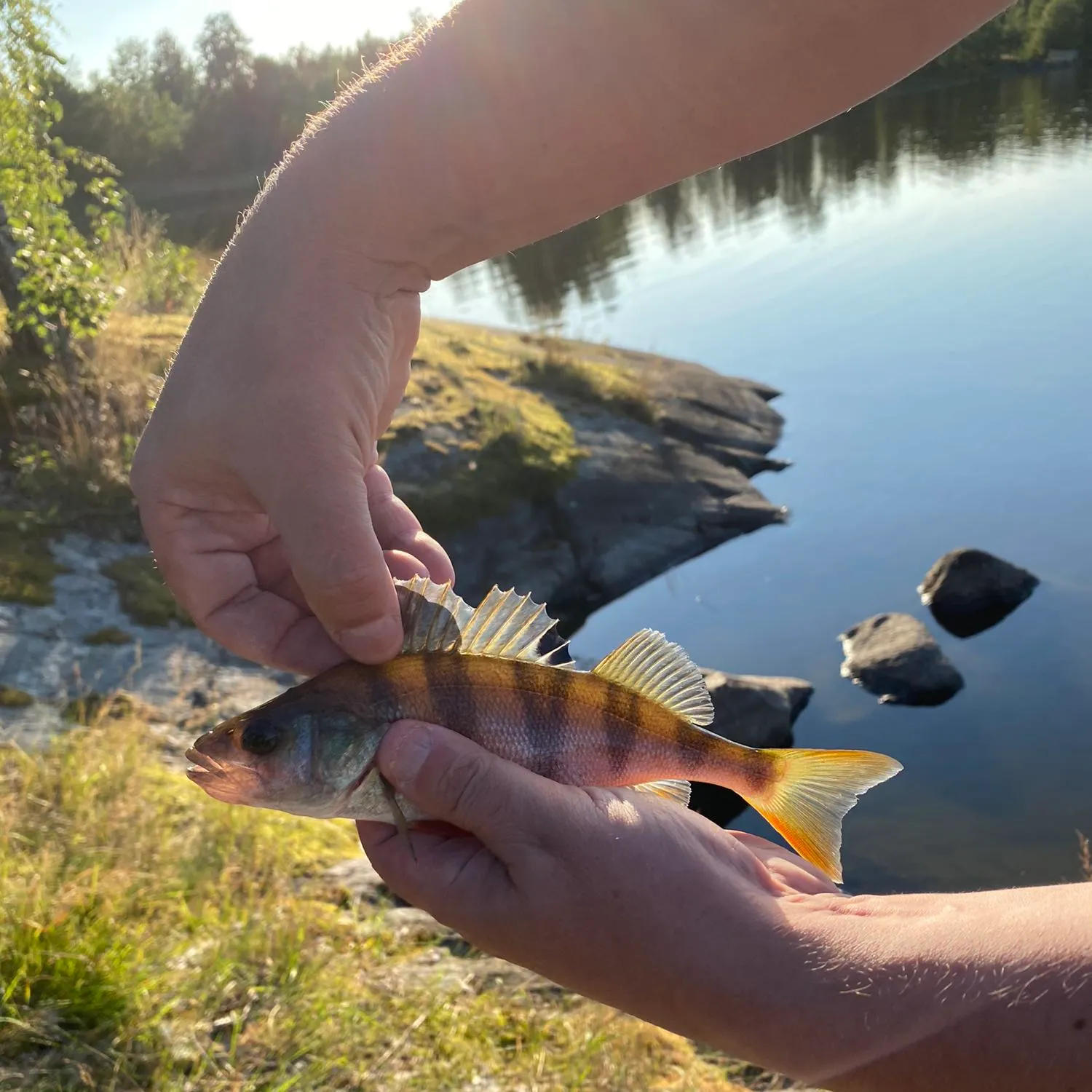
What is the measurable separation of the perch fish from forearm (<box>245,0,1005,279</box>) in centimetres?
96

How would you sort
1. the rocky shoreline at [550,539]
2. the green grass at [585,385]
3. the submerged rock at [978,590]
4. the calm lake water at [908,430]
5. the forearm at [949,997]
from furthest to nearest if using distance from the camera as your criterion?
the green grass at [585,385]
the submerged rock at [978,590]
the calm lake water at [908,430]
the rocky shoreline at [550,539]
the forearm at [949,997]

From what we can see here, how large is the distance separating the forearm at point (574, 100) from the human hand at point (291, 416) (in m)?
0.11

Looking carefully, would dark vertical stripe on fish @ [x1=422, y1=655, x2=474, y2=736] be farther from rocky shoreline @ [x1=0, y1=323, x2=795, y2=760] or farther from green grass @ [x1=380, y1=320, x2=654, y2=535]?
green grass @ [x1=380, y1=320, x2=654, y2=535]

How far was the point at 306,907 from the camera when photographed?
4.71m

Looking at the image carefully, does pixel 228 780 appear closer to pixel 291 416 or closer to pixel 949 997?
pixel 291 416

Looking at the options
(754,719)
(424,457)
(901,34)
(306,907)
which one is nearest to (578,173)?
(901,34)

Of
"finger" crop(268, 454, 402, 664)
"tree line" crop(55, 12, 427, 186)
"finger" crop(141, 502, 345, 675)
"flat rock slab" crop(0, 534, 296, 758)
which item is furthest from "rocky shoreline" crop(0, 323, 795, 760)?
"tree line" crop(55, 12, 427, 186)

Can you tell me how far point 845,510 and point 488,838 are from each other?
37.0 ft

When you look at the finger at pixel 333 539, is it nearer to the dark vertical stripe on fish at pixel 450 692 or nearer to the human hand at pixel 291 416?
the human hand at pixel 291 416

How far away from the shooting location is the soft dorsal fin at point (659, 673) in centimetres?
262

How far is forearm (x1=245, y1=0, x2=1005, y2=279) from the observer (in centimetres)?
194

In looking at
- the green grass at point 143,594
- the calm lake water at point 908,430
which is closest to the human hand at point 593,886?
the calm lake water at point 908,430

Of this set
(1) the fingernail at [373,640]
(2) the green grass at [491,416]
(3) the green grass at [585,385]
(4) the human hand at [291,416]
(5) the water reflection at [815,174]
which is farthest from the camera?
(5) the water reflection at [815,174]

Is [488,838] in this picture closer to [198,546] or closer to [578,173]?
[198,546]
